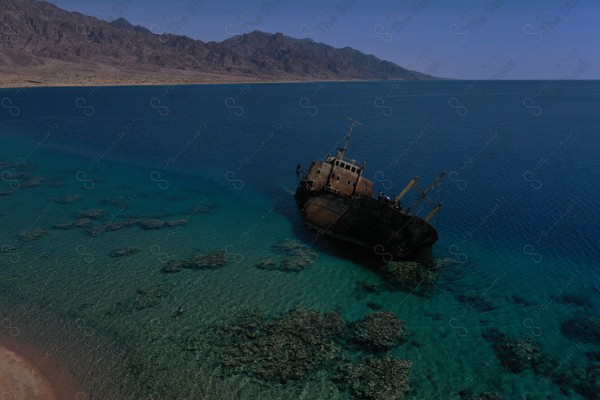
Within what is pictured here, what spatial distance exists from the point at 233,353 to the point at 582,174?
65075 mm

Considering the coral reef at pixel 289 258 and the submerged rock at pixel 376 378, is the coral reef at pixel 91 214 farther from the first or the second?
the submerged rock at pixel 376 378

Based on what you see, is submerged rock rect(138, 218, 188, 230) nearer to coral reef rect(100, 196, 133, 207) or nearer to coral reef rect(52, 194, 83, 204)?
coral reef rect(100, 196, 133, 207)

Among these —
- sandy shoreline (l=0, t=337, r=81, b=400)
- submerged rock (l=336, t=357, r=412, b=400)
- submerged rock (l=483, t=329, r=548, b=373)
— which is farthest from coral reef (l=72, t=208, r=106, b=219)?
submerged rock (l=483, t=329, r=548, b=373)

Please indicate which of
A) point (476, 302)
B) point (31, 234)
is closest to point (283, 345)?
point (476, 302)

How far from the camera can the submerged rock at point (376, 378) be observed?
22.7m

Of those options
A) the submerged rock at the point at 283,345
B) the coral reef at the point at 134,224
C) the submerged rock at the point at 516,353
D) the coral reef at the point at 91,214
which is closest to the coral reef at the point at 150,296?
the submerged rock at the point at 283,345

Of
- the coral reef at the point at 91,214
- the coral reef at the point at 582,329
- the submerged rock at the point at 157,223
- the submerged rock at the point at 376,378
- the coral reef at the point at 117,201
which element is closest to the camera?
the submerged rock at the point at 376,378

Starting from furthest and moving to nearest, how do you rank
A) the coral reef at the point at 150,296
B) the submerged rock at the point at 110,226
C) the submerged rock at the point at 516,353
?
1. the submerged rock at the point at 110,226
2. the coral reef at the point at 150,296
3. the submerged rock at the point at 516,353

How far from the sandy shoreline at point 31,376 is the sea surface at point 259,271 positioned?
0.68 meters

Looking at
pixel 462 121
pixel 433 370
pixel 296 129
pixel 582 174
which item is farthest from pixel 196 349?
pixel 462 121

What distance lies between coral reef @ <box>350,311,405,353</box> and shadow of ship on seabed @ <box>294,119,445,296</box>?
474 centimetres

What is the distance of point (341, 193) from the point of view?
42812mm

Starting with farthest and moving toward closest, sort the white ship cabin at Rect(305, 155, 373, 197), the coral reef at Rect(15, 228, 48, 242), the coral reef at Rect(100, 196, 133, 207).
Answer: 1. the coral reef at Rect(100, 196, 133, 207)
2. the white ship cabin at Rect(305, 155, 373, 197)
3. the coral reef at Rect(15, 228, 48, 242)

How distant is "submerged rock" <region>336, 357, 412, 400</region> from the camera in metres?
A: 22.7
